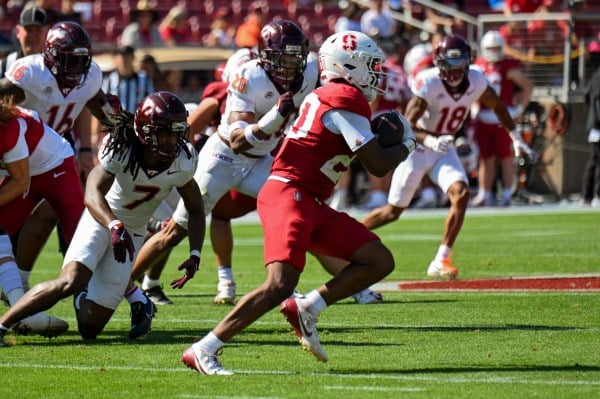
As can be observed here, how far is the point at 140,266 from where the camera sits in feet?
27.8

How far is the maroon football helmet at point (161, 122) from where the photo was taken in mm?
6652

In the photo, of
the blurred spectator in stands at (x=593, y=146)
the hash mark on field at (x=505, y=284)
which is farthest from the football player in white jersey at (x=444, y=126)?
the blurred spectator in stands at (x=593, y=146)

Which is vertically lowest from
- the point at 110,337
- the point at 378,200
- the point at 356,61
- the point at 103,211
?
A: the point at 378,200

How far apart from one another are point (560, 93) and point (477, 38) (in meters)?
1.56

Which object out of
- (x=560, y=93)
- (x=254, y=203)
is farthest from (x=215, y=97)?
(x=560, y=93)

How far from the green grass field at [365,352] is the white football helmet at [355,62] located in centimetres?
137

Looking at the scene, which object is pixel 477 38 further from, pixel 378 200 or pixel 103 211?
pixel 103 211

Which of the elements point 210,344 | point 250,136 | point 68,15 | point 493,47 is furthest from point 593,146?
point 210,344

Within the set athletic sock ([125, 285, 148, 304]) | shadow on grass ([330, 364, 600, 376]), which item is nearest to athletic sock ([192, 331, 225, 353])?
shadow on grass ([330, 364, 600, 376])

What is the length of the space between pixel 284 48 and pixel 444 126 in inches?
116

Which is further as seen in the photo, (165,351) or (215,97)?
(215,97)

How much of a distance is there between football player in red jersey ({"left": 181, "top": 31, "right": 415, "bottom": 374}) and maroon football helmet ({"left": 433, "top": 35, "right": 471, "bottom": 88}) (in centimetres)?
379

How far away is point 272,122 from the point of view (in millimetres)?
6707

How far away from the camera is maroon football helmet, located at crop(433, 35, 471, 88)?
10.3 meters
